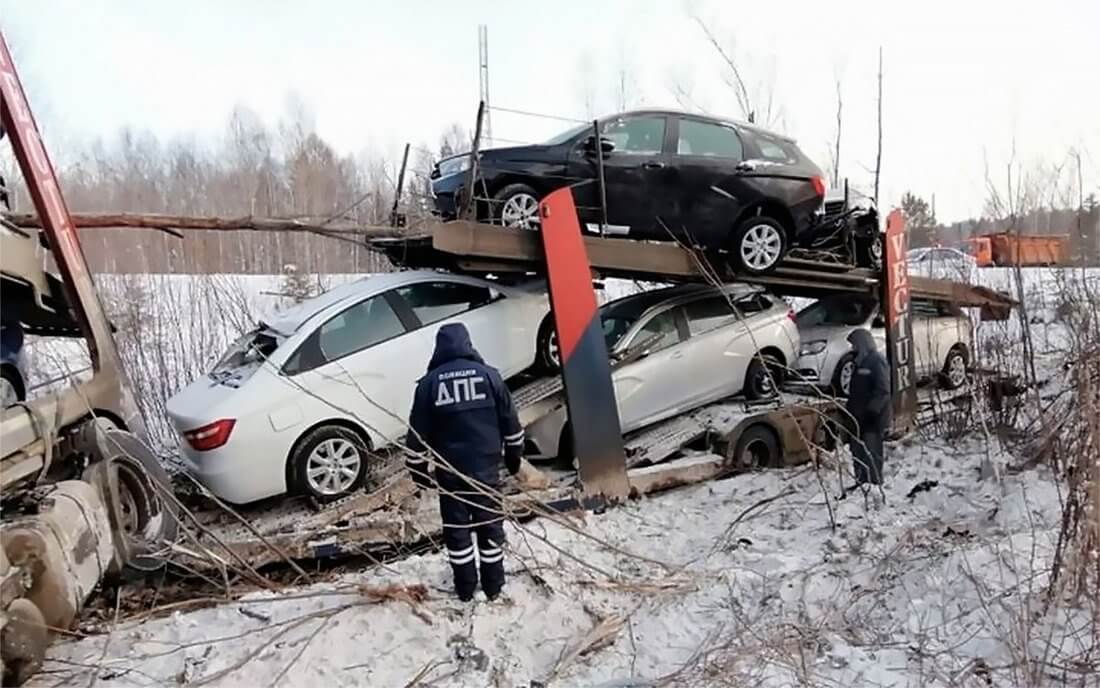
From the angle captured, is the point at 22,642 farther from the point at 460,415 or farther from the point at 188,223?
the point at 188,223

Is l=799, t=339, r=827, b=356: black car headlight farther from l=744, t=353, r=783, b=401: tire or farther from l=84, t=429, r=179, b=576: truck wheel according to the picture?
l=84, t=429, r=179, b=576: truck wheel

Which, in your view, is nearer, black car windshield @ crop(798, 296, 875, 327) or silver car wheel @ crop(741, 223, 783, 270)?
silver car wheel @ crop(741, 223, 783, 270)

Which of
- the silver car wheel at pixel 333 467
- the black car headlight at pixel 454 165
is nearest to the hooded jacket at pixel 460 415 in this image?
the silver car wheel at pixel 333 467

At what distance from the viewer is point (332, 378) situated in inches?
243

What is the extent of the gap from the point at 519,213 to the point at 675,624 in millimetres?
4131

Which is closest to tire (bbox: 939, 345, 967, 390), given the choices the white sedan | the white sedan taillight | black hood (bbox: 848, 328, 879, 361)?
black hood (bbox: 848, 328, 879, 361)

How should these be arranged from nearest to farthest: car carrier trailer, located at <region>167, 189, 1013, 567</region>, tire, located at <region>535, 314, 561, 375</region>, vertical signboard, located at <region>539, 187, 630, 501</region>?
car carrier trailer, located at <region>167, 189, 1013, 567</region>
vertical signboard, located at <region>539, 187, 630, 501</region>
tire, located at <region>535, 314, 561, 375</region>

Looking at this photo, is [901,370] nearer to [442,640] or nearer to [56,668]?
[442,640]

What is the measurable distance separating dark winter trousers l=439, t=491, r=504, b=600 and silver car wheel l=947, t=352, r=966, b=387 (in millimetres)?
8109

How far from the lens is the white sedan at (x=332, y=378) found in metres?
5.89

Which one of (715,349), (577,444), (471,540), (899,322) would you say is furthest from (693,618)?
(899,322)

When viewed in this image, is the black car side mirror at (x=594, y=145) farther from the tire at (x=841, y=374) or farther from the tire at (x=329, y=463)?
the tire at (x=841, y=374)

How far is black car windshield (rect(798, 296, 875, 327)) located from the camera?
31.5 feet

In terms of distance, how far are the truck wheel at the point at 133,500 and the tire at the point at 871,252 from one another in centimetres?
763
